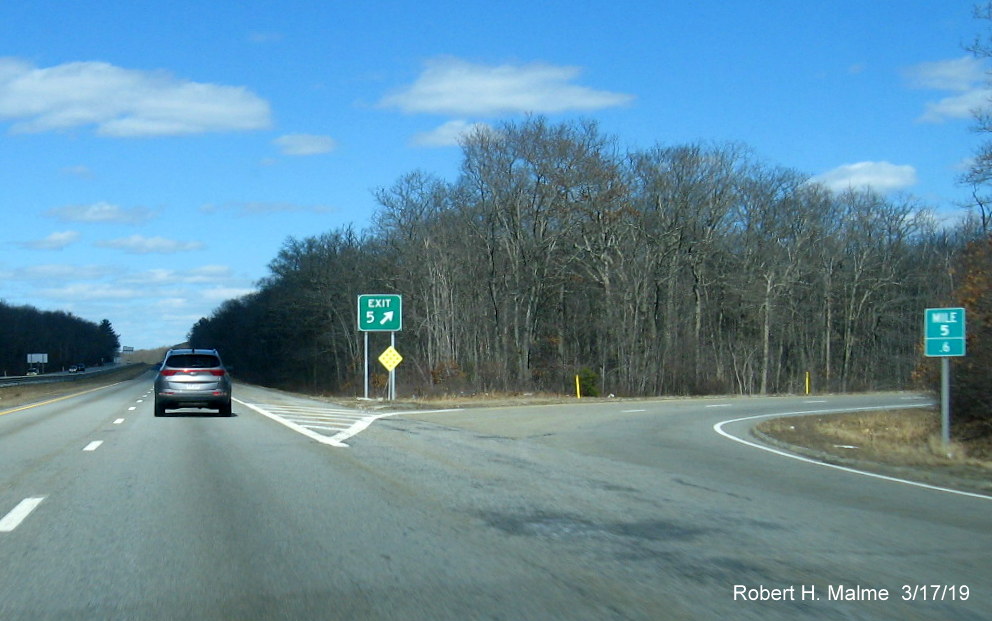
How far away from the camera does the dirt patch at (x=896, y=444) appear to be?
49.6 feet

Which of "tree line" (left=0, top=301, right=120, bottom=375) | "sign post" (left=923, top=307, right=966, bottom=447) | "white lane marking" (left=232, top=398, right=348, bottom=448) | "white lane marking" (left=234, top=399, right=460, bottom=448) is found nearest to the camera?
"white lane marking" (left=232, top=398, right=348, bottom=448)

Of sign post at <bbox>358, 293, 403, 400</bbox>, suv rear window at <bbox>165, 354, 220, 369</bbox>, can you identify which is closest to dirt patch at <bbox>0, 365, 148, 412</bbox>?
suv rear window at <bbox>165, 354, 220, 369</bbox>

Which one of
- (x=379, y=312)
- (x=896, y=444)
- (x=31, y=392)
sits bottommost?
(x=31, y=392)

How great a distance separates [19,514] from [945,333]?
16.3m

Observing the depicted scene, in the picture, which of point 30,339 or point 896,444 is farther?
point 30,339

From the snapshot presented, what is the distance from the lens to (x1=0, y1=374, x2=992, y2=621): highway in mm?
6582

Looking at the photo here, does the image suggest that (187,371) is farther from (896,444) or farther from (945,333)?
(945,333)

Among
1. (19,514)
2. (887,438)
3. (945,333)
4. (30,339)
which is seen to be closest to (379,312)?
(887,438)

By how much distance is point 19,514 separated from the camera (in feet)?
32.4

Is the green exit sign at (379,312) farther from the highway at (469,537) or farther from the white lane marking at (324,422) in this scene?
the highway at (469,537)

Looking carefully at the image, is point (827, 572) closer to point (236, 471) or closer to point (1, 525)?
point (1, 525)

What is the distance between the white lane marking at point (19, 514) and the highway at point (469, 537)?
39 millimetres

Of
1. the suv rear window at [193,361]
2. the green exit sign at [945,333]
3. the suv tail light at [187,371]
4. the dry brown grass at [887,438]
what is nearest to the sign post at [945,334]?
the green exit sign at [945,333]

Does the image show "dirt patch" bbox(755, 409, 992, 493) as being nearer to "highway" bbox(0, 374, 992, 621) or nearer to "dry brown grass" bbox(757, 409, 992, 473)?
"dry brown grass" bbox(757, 409, 992, 473)
